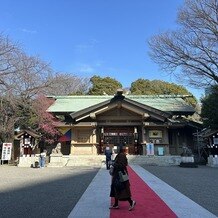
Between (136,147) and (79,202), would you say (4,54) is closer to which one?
(136,147)

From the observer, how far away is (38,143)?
27.3m

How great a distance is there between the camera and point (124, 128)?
89.2 ft

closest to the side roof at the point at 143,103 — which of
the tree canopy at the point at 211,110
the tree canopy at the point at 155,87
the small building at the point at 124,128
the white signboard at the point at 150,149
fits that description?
the small building at the point at 124,128

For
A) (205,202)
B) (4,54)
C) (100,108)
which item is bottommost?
(205,202)

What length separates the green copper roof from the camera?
28.7m

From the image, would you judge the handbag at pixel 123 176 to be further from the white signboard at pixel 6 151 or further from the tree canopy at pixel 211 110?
the tree canopy at pixel 211 110

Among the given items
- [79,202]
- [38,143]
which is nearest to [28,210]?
[79,202]

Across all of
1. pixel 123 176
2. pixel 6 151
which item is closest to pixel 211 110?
pixel 6 151

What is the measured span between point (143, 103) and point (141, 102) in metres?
0.81

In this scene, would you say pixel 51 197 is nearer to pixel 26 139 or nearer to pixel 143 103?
pixel 26 139

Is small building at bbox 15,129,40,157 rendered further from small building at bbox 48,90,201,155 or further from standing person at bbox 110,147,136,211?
standing person at bbox 110,147,136,211

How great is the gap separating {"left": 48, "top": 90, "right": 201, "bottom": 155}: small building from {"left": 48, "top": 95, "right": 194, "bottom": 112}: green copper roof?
54cm

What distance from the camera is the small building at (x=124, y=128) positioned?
25656 millimetres

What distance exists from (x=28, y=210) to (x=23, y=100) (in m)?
18.5
